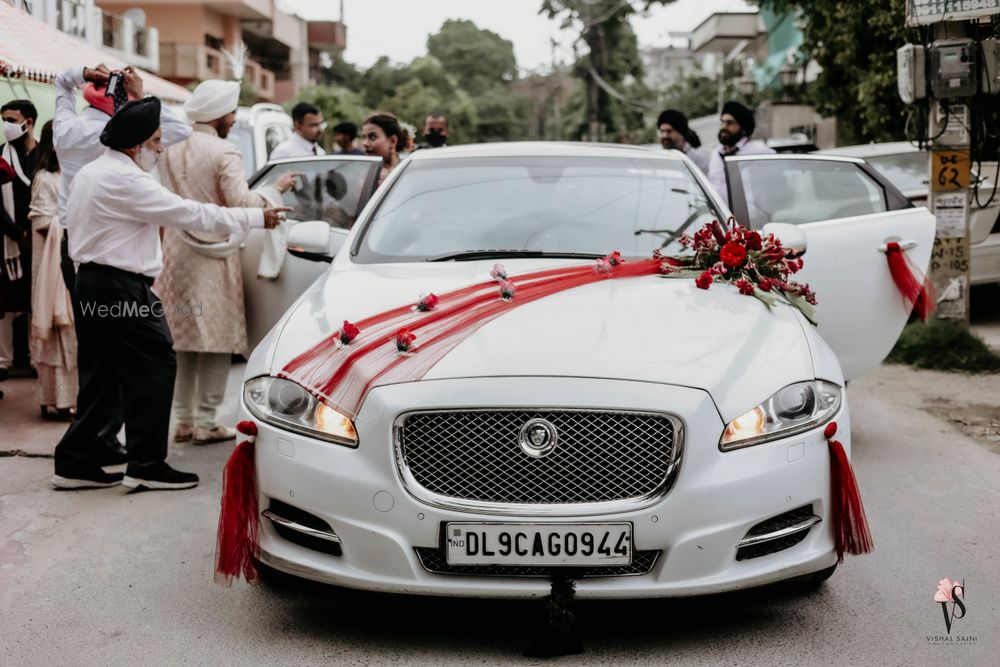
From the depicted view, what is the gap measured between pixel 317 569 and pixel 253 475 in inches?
15.0

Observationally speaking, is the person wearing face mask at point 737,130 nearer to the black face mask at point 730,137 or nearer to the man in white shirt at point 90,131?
the black face mask at point 730,137

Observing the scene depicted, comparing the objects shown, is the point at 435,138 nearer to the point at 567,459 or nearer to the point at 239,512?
the point at 239,512

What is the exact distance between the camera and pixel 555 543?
11.7 ft

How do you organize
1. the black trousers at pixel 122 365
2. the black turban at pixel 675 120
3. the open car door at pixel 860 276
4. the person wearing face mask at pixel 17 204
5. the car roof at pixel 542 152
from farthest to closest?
1. the black turban at pixel 675 120
2. the person wearing face mask at pixel 17 204
3. the open car door at pixel 860 276
4. the car roof at pixel 542 152
5. the black trousers at pixel 122 365

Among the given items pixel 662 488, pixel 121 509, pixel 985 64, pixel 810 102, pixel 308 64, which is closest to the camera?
pixel 662 488

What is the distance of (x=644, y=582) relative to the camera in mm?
3633

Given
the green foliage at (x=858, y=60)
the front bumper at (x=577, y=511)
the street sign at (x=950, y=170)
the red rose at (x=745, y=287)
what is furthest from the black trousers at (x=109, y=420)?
the green foliage at (x=858, y=60)

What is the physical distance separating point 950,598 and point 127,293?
3.66 m

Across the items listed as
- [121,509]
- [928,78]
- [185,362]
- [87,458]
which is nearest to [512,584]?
[121,509]

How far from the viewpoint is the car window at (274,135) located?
1252cm

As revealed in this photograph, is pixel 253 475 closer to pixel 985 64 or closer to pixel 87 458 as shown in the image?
pixel 87 458

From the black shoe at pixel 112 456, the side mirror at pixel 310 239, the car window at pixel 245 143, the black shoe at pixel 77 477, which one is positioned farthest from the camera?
the car window at pixel 245 143

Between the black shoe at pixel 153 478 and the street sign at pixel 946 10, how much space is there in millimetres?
6230

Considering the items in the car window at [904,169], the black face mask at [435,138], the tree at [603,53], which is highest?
the tree at [603,53]
